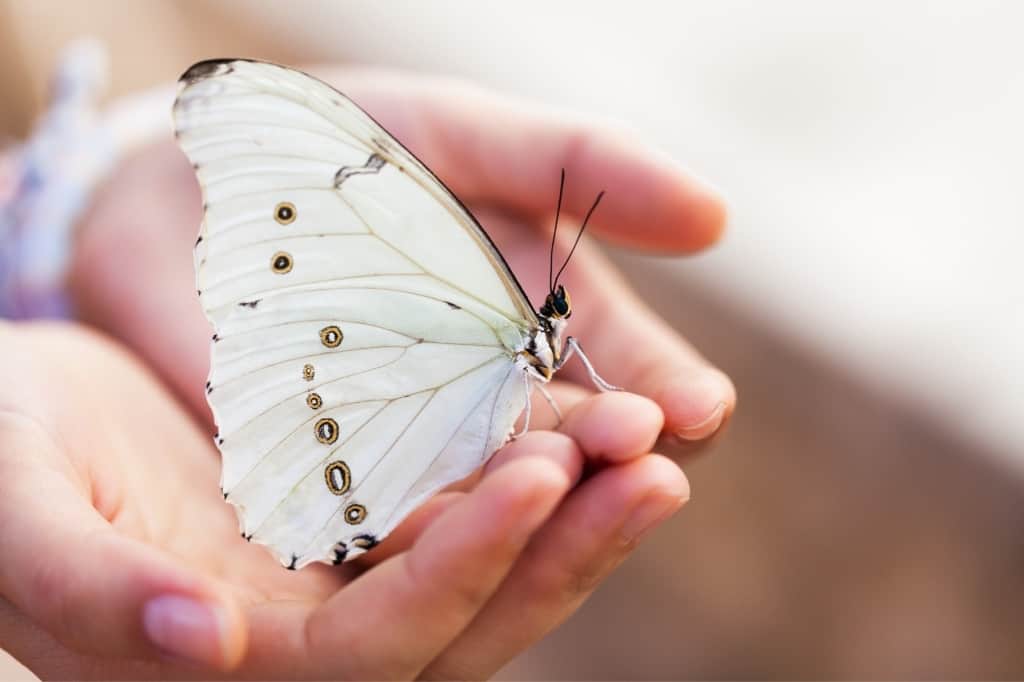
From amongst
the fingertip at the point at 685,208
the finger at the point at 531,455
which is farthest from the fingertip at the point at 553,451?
the fingertip at the point at 685,208

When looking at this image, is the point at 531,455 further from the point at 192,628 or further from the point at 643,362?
the point at 643,362

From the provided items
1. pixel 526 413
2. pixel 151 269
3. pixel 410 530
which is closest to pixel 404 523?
pixel 410 530

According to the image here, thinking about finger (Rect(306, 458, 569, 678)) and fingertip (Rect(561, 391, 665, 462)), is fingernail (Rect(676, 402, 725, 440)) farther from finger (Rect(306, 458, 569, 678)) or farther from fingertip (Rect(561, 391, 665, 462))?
finger (Rect(306, 458, 569, 678))

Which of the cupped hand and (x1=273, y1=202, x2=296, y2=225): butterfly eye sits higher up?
(x1=273, y1=202, x2=296, y2=225): butterfly eye

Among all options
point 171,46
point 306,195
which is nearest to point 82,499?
point 306,195

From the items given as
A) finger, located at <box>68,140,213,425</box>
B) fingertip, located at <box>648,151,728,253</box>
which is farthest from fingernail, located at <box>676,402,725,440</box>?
finger, located at <box>68,140,213,425</box>

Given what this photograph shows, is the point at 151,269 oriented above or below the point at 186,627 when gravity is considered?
above
